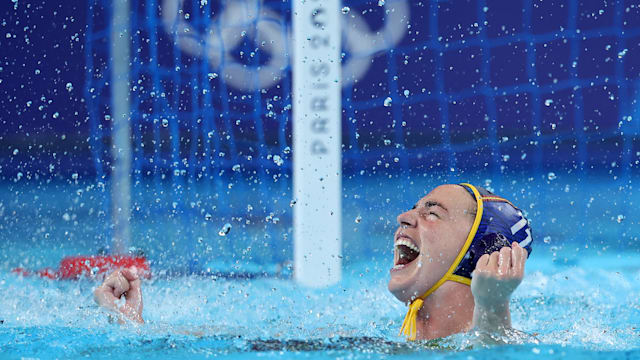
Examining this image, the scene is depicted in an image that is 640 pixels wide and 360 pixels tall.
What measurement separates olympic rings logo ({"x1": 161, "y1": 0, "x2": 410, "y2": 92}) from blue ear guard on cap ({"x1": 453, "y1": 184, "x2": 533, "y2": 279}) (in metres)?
8.44

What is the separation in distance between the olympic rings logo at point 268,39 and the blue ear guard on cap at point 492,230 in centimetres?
844

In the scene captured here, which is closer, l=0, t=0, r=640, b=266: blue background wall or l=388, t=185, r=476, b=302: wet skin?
l=388, t=185, r=476, b=302: wet skin

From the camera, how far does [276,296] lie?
14.1 feet

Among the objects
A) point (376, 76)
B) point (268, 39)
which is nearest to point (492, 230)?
point (268, 39)

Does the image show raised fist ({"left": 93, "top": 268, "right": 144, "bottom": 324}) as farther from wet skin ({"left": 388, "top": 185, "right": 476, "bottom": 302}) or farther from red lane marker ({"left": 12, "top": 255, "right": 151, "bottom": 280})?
red lane marker ({"left": 12, "top": 255, "right": 151, "bottom": 280})

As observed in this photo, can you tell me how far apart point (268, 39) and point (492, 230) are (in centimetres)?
1006

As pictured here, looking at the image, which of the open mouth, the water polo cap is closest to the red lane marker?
the open mouth

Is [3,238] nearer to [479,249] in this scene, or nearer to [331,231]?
[331,231]

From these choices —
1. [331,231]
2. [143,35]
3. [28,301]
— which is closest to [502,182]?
[143,35]

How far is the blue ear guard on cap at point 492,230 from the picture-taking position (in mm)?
2357

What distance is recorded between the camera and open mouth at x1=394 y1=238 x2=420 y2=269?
94.6 inches

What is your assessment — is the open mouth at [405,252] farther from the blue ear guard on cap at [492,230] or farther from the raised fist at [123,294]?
the raised fist at [123,294]

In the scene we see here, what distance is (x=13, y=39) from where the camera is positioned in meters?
12.9

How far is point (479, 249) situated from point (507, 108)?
11936mm
